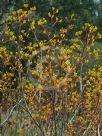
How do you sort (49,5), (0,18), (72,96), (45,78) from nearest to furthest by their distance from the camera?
1. (45,78)
2. (72,96)
3. (0,18)
4. (49,5)

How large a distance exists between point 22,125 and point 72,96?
99cm

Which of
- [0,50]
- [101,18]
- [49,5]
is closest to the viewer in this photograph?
[0,50]

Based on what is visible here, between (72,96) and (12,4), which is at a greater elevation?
(12,4)

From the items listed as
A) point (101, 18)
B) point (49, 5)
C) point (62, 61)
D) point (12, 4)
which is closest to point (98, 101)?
point (62, 61)

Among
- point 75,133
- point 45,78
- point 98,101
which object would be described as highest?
point 45,78

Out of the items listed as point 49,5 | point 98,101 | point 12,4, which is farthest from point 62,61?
point 49,5

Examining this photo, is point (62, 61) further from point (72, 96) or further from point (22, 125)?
point (22, 125)

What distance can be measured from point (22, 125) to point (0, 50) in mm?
1418

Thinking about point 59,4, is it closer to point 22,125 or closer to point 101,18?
point 101,18

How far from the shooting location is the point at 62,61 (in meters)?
6.03

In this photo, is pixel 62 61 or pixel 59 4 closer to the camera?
pixel 62 61

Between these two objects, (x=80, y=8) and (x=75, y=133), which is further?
(x=80, y=8)

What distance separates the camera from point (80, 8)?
60.5 feet

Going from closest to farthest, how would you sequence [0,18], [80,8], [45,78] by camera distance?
[45,78] → [0,18] → [80,8]
